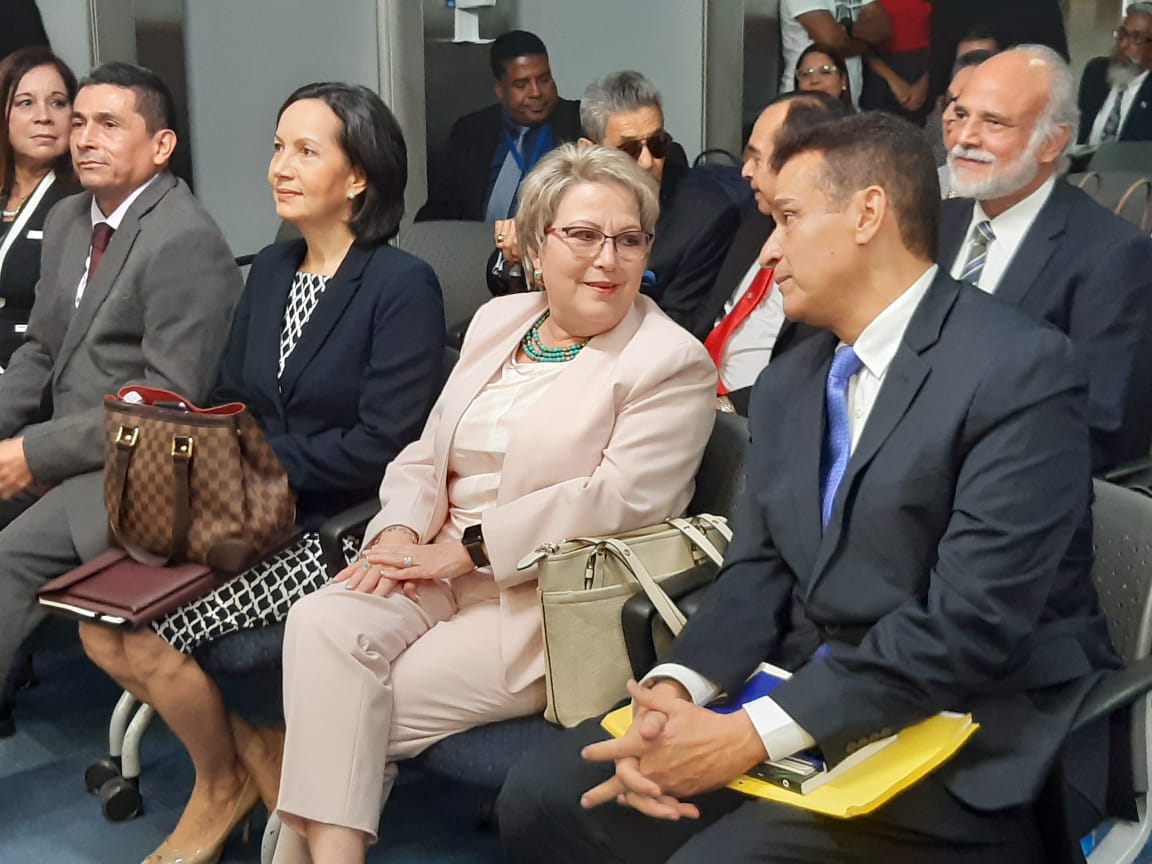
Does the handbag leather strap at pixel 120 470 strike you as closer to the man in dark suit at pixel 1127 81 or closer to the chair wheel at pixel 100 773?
the chair wheel at pixel 100 773

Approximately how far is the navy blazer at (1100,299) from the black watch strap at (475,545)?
39.0 inches

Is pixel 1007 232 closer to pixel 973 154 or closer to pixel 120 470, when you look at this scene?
pixel 973 154

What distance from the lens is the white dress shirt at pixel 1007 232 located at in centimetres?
253

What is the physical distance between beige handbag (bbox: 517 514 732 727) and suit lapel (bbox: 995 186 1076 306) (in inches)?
39.0

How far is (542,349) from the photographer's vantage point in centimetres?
231

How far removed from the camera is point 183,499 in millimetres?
2268

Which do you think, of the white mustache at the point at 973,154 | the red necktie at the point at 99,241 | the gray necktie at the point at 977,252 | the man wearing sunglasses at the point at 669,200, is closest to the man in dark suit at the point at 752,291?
the man wearing sunglasses at the point at 669,200

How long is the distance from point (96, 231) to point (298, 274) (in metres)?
0.53

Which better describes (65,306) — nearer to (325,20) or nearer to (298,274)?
(298,274)

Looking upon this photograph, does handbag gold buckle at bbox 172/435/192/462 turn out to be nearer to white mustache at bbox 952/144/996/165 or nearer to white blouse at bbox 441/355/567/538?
white blouse at bbox 441/355/567/538

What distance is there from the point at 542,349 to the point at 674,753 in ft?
3.18

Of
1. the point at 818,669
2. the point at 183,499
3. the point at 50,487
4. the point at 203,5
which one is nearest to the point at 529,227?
the point at 183,499

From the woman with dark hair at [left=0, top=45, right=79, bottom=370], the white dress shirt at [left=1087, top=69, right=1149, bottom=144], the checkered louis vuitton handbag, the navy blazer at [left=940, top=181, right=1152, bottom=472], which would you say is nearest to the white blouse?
the checkered louis vuitton handbag

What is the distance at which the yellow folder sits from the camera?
4.57 feet
